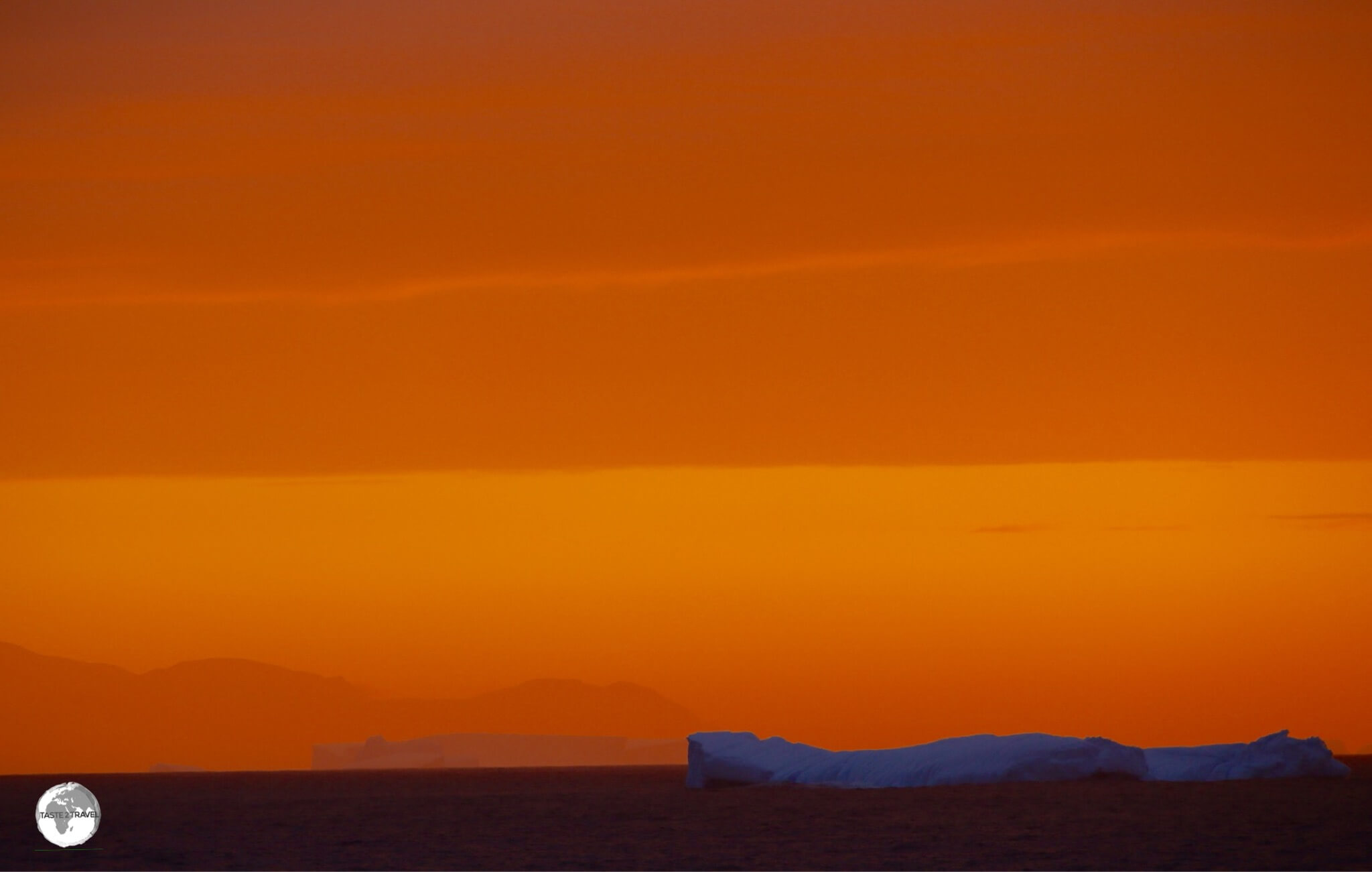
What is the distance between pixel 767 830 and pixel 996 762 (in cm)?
3180

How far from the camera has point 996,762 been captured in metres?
86.6

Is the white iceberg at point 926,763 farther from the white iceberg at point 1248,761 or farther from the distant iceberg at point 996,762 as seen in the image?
the white iceberg at point 1248,761

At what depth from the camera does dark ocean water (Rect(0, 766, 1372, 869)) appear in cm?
4584

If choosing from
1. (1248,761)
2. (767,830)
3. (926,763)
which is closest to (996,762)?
(926,763)

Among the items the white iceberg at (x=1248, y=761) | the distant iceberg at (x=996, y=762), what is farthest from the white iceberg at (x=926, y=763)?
the white iceberg at (x=1248, y=761)

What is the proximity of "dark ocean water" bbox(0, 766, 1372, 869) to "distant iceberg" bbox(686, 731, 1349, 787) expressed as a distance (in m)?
1.16

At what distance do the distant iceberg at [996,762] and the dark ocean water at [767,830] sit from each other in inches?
45.8

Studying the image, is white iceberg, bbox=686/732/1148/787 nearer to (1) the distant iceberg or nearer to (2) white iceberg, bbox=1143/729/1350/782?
(1) the distant iceberg

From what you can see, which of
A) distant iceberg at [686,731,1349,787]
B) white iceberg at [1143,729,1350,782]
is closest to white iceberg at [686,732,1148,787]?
distant iceberg at [686,731,1349,787]

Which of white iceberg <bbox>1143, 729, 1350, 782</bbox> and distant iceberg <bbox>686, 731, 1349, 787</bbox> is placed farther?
white iceberg <bbox>1143, 729, 1350, 782</bbox>

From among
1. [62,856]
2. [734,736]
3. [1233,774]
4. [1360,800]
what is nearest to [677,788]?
[734,736]

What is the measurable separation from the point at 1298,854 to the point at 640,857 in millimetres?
17182

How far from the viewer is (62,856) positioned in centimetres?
5125

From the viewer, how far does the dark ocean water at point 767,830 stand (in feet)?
150
